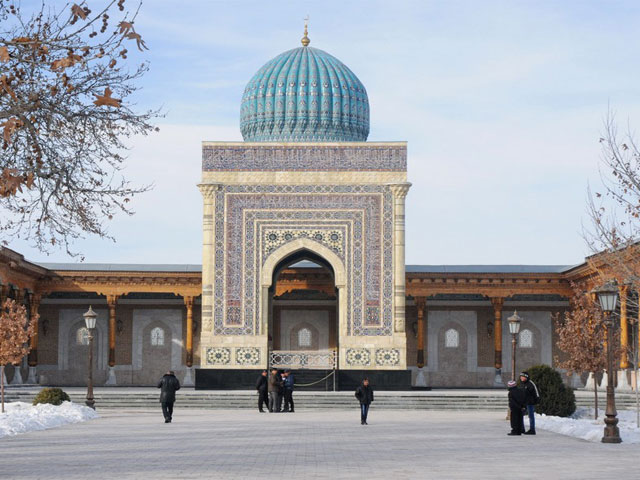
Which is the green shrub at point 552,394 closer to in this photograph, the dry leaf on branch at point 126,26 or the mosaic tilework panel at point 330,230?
the mosaic tilework panel at point 330,230

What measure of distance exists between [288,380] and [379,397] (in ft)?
11.4

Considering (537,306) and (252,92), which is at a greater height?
(252,92)

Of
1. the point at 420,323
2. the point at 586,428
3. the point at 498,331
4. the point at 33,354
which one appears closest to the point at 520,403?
the point at 586,428

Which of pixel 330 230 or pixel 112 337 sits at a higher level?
pixel 330 230

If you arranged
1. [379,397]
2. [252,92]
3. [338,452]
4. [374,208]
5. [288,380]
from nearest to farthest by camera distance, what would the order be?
1. [338,452]
2. [288,380]
3. [379,397]
4. [374,208]
5. [252,92]

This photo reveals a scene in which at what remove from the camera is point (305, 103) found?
34.0m

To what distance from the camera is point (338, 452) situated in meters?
15.2

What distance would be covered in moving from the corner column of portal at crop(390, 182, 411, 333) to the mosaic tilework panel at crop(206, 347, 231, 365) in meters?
4.86

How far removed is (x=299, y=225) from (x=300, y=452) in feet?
57.7

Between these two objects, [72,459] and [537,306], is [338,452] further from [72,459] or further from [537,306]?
[537,306]

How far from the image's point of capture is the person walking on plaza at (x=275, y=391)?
25672 mm

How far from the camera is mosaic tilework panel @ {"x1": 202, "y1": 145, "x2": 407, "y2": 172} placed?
1281 inches

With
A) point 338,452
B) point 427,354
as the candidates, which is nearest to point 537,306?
point 427,354

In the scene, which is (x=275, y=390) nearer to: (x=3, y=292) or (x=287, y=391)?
(x=287, y=391)
